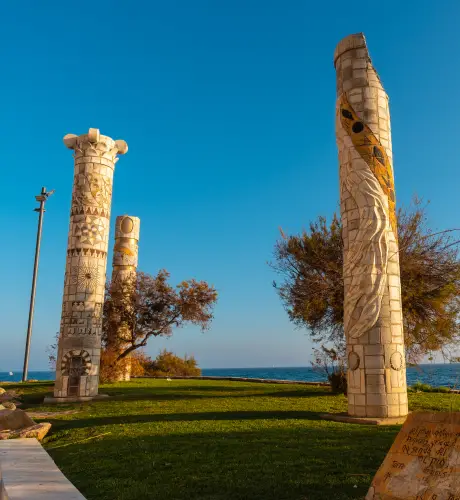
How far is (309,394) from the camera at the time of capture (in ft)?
50.7

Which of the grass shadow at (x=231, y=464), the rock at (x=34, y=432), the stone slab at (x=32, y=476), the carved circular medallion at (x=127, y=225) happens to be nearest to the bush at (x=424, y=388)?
the grass shadow at (x=231, y=464)

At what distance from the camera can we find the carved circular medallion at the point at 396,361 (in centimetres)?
991

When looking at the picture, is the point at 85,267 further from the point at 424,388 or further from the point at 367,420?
the point at 424,388

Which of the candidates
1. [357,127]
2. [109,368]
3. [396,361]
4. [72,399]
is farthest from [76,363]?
[357,127]

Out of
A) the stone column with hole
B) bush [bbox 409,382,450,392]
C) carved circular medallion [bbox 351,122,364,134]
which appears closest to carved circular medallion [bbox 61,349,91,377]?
the stone column with hole

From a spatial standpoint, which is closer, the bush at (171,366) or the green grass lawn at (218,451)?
the green grass lawn at (218,451)

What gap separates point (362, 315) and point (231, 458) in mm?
4866

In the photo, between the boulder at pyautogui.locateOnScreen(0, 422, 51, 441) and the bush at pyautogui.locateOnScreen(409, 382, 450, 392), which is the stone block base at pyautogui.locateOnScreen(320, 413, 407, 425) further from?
the bush at pyautogui.locateOnScreen(409, 382, 450, 392)

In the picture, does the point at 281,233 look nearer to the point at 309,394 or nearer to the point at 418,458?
the point at 309,394

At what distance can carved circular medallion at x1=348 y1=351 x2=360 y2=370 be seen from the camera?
10070mm

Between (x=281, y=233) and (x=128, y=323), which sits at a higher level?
(x=281, y=233)

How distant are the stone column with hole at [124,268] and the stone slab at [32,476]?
1344 cm

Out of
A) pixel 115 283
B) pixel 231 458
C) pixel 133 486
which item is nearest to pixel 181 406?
pixel 231 458

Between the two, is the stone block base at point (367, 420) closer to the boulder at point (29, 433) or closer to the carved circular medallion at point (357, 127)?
the boulder at point (29, 433)
